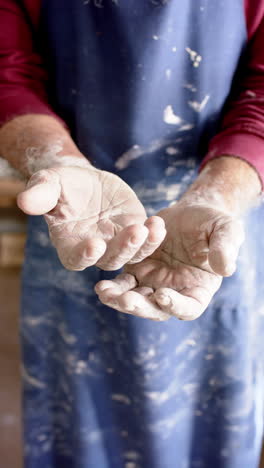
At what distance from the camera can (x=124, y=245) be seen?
1.58 ft

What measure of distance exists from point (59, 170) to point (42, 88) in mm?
303

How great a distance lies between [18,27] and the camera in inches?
29.0

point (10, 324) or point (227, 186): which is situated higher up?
point (227, 186)

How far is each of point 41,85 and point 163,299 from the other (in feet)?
1.54

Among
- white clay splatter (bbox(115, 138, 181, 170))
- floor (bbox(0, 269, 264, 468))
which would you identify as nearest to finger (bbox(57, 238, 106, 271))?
A: white clay splatter (bbox(115, 138, 181, 170))

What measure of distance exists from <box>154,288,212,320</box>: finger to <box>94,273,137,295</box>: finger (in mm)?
50

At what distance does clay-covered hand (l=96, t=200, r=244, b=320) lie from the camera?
49 centimetres

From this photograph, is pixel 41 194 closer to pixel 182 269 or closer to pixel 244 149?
pixel 182 269

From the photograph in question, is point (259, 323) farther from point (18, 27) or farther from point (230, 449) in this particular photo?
point (18, 27)

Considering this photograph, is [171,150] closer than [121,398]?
Yes

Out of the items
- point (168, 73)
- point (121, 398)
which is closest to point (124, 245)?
point (168, 73)

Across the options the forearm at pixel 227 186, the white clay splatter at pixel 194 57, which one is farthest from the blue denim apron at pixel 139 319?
the forearm at pixel 227 186

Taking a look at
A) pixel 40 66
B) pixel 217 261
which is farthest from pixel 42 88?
pixel 217 261

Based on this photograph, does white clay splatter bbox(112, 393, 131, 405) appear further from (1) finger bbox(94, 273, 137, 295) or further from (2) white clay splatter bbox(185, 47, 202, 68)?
(2) white clay splatter bbox(185, 47, 202, 68)
